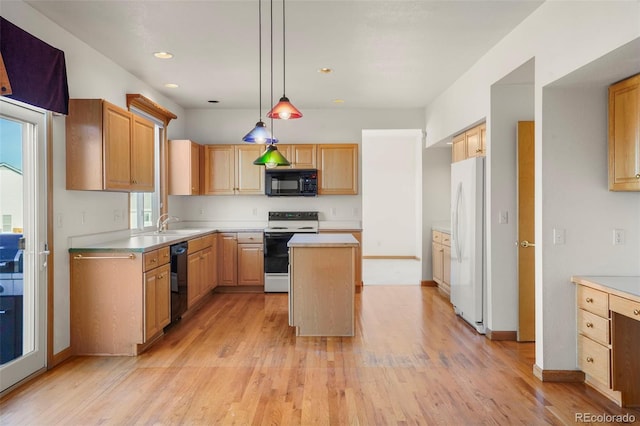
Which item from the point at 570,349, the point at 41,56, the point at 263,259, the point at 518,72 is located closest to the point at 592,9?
the point at 518,72

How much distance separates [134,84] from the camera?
471 cm

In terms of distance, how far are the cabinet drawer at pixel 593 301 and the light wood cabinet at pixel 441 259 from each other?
2.52 metres

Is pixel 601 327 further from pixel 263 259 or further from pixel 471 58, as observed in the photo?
pixel 263 259

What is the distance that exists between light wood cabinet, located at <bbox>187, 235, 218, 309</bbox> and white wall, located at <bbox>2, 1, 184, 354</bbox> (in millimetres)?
963

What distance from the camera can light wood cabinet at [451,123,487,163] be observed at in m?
4.24

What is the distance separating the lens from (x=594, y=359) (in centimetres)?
282

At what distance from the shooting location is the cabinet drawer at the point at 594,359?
2686 mm

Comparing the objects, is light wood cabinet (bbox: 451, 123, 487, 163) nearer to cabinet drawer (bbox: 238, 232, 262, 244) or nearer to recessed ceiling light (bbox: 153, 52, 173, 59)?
cabinet drawer (bbox: 238, 232, 262, 244)

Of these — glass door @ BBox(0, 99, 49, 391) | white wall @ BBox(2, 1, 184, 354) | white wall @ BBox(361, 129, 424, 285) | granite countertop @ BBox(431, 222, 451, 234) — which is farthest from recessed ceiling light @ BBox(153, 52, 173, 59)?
white wall @ BBox(361, 129, 424, 285)

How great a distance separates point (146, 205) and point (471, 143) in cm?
396

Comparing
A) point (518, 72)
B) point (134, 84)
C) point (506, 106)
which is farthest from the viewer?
point (134, 84)

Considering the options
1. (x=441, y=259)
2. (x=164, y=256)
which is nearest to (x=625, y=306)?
(x=441, y=259)

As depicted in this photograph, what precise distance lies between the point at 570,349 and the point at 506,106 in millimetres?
2180

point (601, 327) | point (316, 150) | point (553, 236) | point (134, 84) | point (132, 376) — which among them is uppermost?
point (134, 84)
